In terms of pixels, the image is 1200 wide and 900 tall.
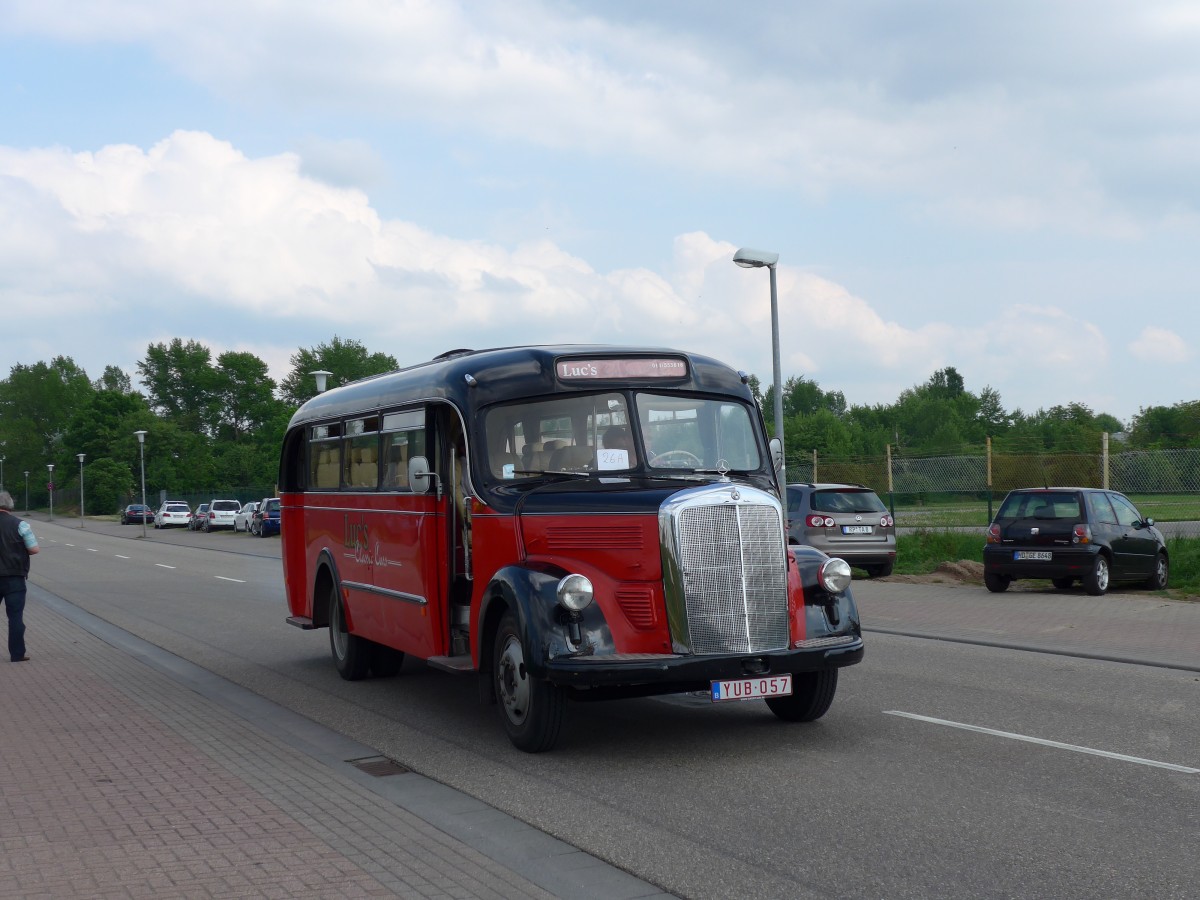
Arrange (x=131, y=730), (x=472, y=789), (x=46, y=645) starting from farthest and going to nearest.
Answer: (x=46, y=645) → (x=131, y=730) → (x=472, y=789)

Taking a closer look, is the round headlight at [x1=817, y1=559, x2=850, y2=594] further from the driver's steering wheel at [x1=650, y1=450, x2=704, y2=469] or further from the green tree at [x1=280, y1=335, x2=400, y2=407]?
the green tree at [x1=280, y1=335, x2=400, y2=407]

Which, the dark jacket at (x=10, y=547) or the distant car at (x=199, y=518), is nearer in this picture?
the dark jacket at (x=10, y=547)

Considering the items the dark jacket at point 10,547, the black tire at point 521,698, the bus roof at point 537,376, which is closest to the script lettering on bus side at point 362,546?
the bus roof at point 537,376

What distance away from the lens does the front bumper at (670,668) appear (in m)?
7.17

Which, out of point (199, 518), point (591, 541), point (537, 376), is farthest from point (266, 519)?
point (591, 541)

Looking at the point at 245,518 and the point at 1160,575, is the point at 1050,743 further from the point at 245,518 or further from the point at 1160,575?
the point at 245,518

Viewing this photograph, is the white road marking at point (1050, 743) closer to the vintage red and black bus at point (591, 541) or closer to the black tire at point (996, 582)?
the vintage red and black bus at point (591, 541)

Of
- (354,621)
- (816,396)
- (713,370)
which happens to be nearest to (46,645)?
(354,621)

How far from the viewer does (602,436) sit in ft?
27.1

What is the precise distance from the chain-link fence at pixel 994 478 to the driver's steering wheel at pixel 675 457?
1392 cm

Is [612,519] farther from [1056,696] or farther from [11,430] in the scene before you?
[11,430]

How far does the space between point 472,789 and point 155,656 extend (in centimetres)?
763

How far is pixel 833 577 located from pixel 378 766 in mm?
3057

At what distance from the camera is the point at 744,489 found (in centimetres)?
773
